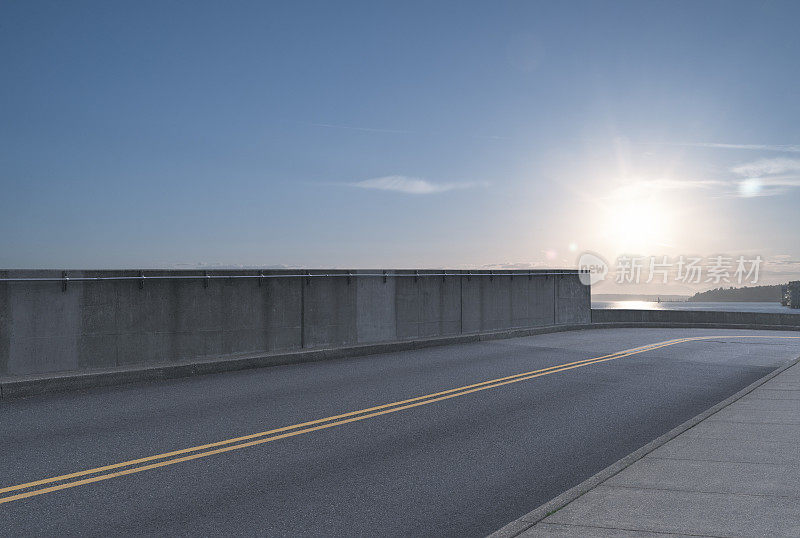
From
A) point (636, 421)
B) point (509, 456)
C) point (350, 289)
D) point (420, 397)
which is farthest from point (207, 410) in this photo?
point (350, 289)

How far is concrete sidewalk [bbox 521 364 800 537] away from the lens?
475cm

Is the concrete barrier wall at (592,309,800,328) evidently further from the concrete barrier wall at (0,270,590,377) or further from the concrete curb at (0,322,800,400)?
the concrete curb at (0,322,800,400)

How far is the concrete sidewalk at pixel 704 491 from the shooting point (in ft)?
15.6

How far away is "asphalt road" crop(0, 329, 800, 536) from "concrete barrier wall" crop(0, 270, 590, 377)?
1554 millimetres

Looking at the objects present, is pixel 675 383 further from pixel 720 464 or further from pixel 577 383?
pixel 720 464

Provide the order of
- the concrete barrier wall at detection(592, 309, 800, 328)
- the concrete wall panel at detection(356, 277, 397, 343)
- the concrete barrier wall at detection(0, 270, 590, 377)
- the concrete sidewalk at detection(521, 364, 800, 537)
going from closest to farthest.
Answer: the concrete sidewalk at detection(521, 364, 800, 537) → the concrete barrier wall at detection(0, 270, 590, 377) → the concrete wall panel at detection(356, 277, 397, 343) → the concrete barrier wall at detection(592, 309, 800, 328)

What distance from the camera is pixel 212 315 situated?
46.0ft

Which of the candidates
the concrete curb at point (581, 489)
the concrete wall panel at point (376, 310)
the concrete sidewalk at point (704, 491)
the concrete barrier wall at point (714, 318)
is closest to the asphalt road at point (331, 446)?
the concrete curb at point (581, 489)

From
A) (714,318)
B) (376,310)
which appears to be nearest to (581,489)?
(376,310)

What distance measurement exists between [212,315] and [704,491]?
1075 cm

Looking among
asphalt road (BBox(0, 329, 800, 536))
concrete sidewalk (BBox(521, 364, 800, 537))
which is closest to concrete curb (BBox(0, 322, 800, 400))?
asphalt road (BBox(0, 329, 800, 536))

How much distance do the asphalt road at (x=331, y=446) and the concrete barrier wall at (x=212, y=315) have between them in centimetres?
155

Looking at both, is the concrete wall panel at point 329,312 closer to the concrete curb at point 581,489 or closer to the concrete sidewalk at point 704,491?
the concrete curb at point 581,489

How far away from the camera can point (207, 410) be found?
9.25m
